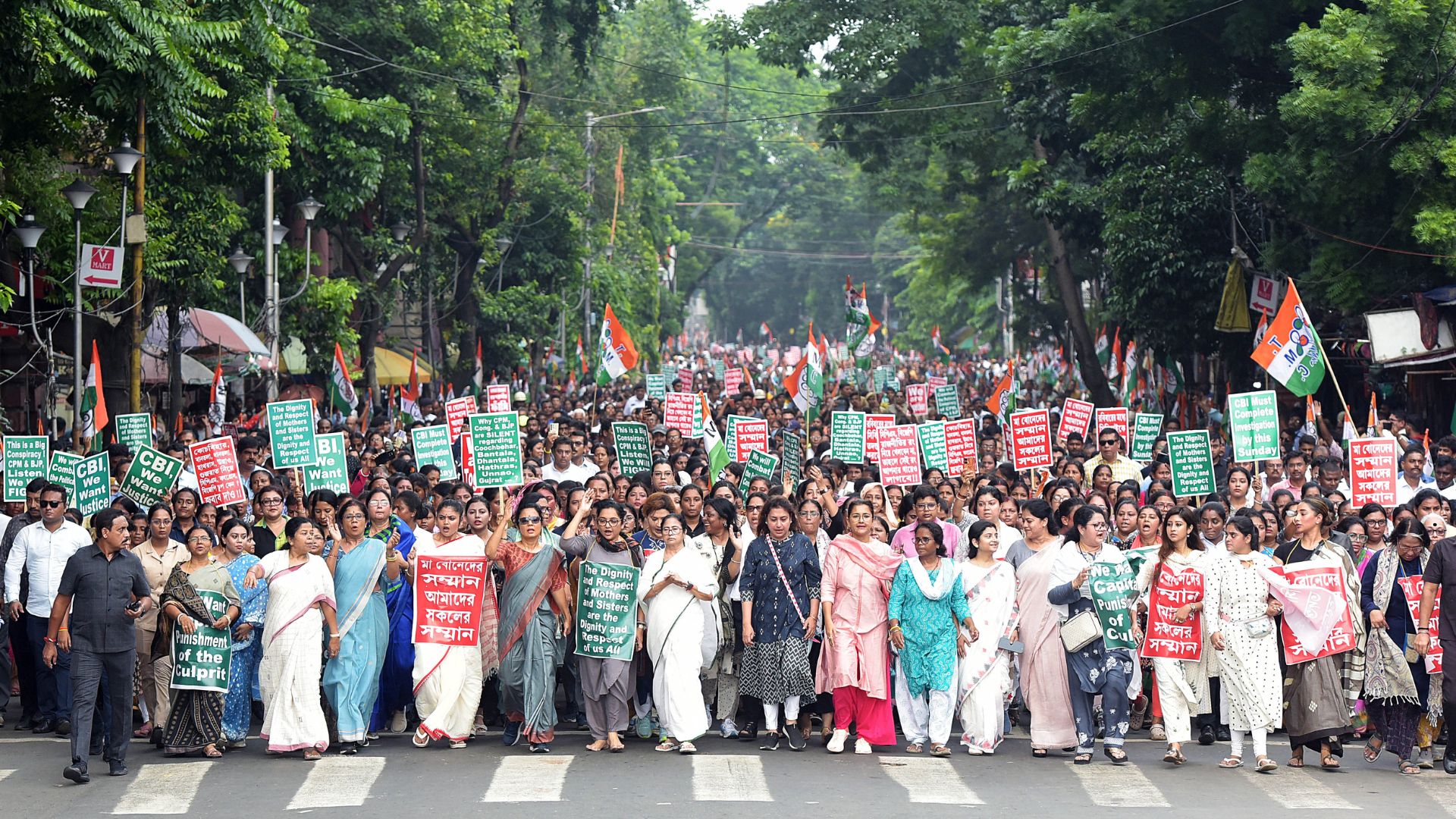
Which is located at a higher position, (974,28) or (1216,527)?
(974,28)

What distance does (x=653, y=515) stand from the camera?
37.3ft

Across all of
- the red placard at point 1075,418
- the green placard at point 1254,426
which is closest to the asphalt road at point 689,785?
the green placard at point 1254,426

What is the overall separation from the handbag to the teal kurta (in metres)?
0.56

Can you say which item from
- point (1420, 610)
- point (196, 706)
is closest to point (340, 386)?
point (196, 706)

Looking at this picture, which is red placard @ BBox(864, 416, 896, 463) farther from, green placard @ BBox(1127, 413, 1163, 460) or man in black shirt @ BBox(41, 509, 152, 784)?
man in black shirt @ BBox(41, 509, 152, 784)

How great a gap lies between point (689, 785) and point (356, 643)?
2.24 m

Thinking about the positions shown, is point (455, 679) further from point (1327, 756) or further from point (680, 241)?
point (680, 241)

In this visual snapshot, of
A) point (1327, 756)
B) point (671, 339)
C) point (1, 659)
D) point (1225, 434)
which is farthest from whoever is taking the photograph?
point (671, 339)

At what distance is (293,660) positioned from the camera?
10453 mm

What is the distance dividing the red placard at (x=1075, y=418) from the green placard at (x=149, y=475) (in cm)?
995

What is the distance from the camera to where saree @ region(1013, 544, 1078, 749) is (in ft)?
35.0

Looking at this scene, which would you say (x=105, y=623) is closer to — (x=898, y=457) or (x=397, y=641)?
(x=397, y=641)

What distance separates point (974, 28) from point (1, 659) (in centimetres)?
2417

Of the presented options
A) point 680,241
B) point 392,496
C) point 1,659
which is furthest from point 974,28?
point 680,241
